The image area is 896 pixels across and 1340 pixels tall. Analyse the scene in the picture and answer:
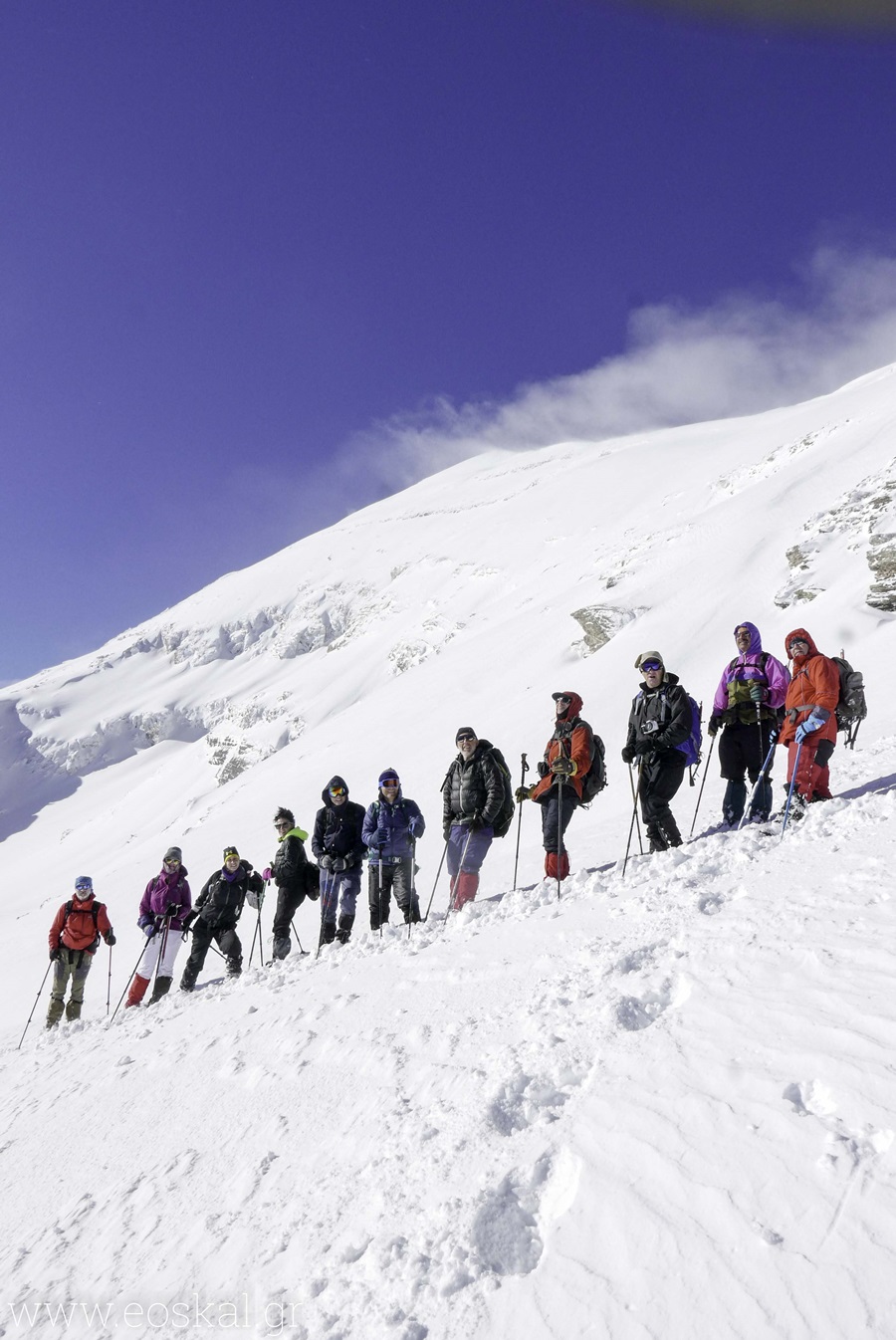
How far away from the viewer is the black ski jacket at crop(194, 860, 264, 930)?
9547mm

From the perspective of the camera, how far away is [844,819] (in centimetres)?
641

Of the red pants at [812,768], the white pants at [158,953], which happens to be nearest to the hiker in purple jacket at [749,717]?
the red pants at [812,768]

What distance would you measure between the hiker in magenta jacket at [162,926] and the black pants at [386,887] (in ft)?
10.2

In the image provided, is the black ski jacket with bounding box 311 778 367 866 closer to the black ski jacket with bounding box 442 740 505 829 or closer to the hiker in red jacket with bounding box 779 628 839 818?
the black ski jacket with bounding box 442 740 505 829

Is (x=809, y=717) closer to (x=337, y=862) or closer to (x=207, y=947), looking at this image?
(x=337, y=862)

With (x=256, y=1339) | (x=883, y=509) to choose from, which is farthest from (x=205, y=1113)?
→ (x=883, y=509)

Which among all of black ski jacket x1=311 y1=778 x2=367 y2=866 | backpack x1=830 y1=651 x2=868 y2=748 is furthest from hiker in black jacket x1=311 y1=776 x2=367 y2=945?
backpack x1=830 y1=651 x2=868 y2=748

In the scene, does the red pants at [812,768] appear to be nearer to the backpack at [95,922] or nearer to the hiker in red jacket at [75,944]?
the hiker in red jacket at [75,944]

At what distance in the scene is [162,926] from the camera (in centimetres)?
973

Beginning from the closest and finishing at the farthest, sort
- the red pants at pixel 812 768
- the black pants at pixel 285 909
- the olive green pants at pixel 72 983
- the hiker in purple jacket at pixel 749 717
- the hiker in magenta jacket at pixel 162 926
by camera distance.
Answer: the red pants at pixel 812 768, the hiker in purple jacket at pixel 749 717, the black pants at pixel 285 909, the hiker in magenta jacket at pixel 162 926, the olive green pants at pixel 72 983

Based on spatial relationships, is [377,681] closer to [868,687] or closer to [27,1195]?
[868,687]

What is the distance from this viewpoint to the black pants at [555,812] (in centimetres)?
751

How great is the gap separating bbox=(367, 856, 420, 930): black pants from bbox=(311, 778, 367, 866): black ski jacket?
38cm

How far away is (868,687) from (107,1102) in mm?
18103
